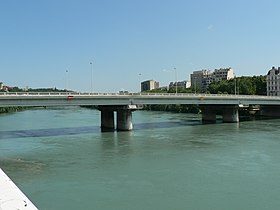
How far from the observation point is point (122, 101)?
54375 millimetres

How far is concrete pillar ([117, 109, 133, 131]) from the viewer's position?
54812 millimetres

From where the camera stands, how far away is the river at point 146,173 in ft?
56.9

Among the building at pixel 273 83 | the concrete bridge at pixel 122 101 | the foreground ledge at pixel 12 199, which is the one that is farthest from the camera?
the building at pixel 273 83

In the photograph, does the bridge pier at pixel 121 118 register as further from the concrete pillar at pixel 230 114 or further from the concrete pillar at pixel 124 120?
the concrete pillar at pixel 230 114

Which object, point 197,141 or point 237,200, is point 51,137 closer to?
point 197,141

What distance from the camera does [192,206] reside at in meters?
16.5

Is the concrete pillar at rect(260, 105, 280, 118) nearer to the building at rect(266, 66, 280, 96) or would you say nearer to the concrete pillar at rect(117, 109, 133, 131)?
the building at rect(266, 66, 280, 96)

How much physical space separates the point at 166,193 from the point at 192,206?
2471 mm

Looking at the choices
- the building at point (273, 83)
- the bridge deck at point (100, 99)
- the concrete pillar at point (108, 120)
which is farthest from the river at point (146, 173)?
the building at point (273, 83)

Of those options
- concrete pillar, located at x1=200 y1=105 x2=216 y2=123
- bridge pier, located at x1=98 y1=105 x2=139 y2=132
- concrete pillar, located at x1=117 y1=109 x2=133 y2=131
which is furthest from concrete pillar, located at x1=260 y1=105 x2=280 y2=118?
concrete pillar, located at x1=117 y1=109 x2=133 y2=131

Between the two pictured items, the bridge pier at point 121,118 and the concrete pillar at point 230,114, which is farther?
the concrete pillar at point 230,114

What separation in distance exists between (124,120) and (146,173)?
102 feet

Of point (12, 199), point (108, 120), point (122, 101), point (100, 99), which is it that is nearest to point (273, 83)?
point (108, 120)

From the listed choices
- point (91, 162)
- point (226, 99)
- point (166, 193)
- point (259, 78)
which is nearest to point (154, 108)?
point (259, 78)
